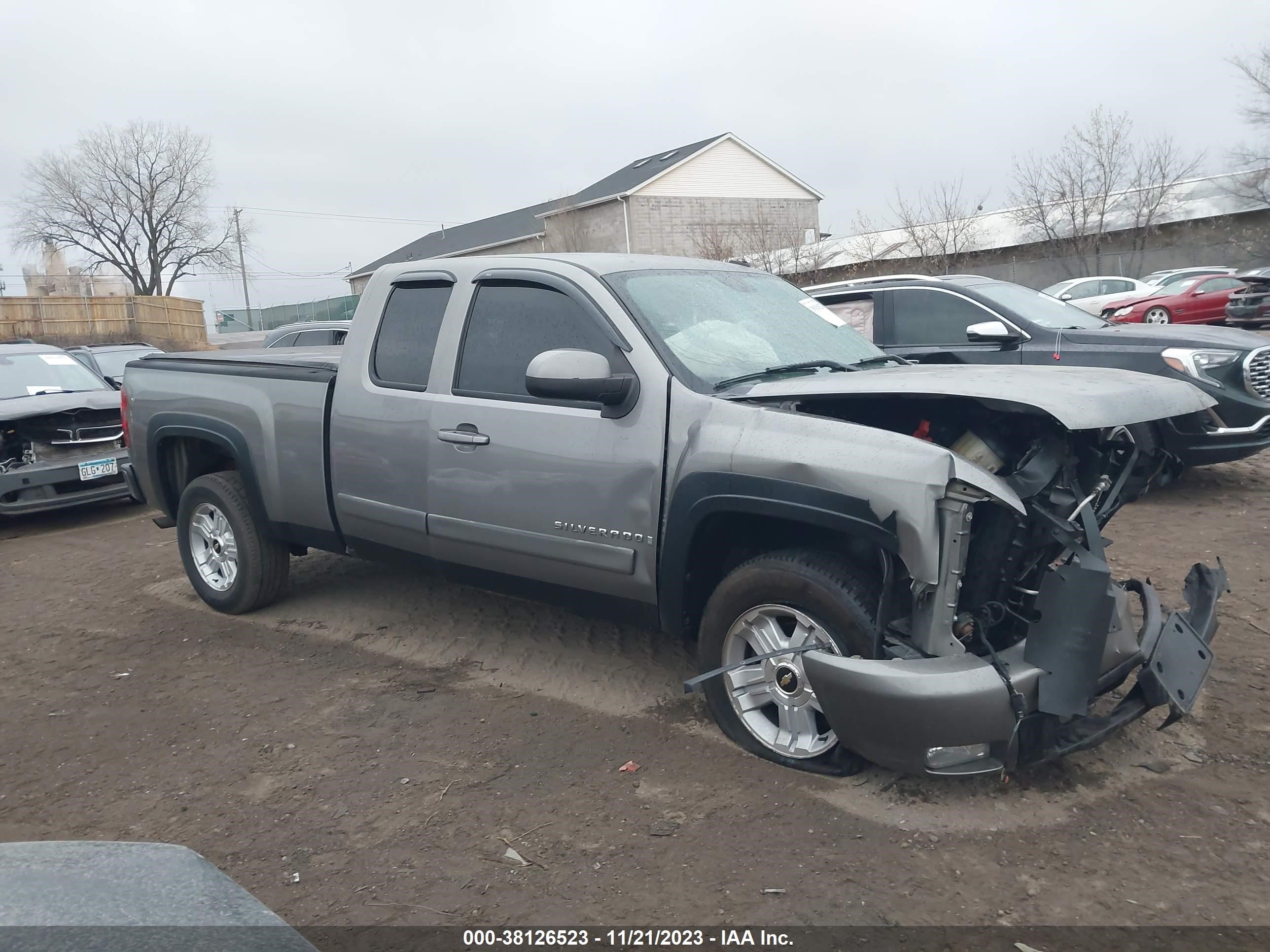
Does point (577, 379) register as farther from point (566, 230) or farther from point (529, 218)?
point (529, 218)

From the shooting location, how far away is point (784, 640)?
12.0 ft

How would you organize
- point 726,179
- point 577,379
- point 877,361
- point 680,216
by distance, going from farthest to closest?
1. point 726,179
2. point 680,216
3. point 877,361
4. point 577,379

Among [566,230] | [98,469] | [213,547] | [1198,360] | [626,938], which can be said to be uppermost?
[566,230]

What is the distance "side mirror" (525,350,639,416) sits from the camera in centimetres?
384

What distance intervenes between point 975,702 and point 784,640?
30.5 inches

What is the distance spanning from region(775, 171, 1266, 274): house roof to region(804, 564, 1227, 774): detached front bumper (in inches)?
930

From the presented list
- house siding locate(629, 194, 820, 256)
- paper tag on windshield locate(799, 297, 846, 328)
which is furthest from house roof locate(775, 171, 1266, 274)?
paper tag on windshield locate(799, 297, 846, 328)

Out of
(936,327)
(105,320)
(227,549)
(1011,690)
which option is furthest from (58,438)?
(105,320)

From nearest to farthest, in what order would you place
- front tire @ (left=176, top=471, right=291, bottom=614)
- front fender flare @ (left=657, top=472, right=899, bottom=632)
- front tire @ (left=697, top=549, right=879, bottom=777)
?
front fender flare @ (left=657, top=472, right=899, bottom=632) < front tire @ (left=697, top=549, right=879, bottom=777) < front tire @ (left=176, top=471, right=291, bottom=614)

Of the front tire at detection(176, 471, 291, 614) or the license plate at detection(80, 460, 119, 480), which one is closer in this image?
the front tire at detection(176, 471, 291, 614)

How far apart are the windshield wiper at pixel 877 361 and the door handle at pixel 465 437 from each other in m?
1.69

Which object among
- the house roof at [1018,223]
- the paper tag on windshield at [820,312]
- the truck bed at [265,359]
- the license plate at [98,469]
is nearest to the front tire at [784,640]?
the paper tag on windshield at [820,312]

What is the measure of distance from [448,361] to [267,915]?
314cm

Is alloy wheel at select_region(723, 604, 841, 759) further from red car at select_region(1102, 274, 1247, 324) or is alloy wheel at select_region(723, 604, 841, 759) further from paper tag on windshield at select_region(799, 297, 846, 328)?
red car at select_region(1102, 274, 1247, 324)
